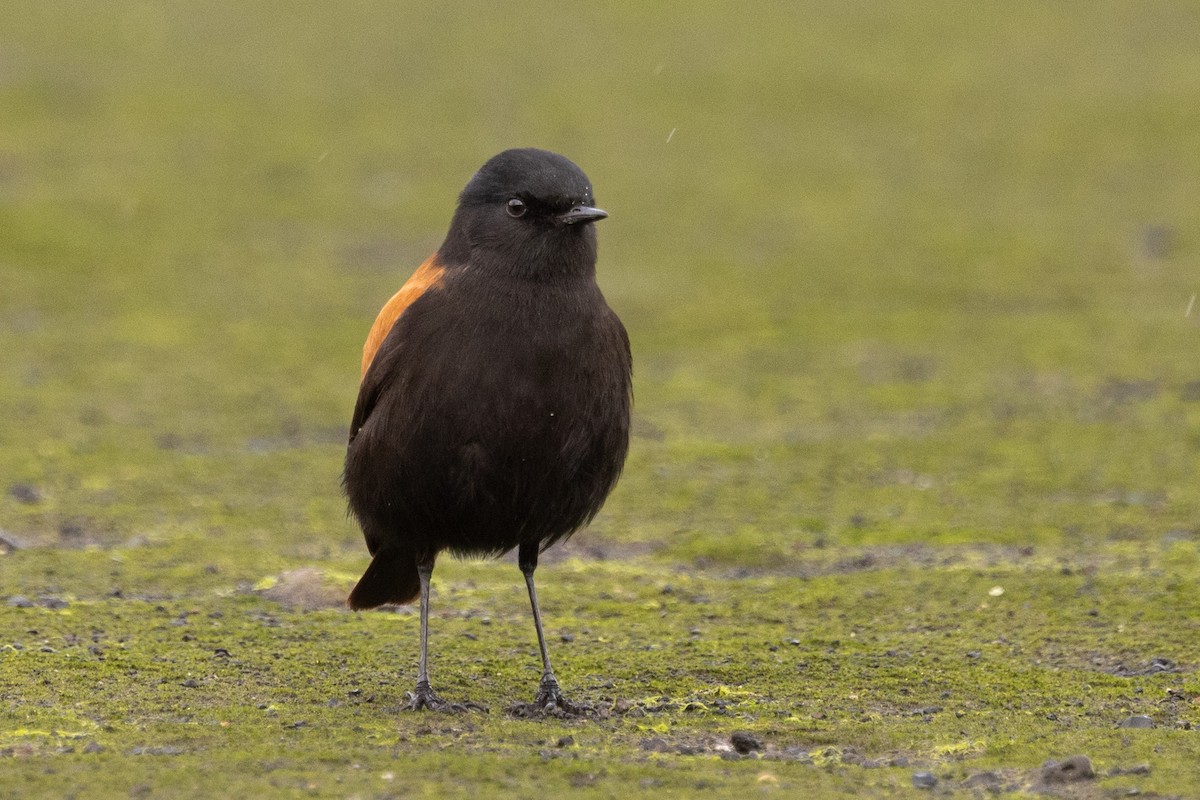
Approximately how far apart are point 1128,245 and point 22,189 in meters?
14.6

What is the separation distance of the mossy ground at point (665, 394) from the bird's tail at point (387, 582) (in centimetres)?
24

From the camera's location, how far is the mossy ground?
707 centimetres

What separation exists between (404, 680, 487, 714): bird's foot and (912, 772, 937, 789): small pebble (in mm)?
1930

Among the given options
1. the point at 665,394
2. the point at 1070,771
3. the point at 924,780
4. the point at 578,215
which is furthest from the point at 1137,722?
the point at 665,394

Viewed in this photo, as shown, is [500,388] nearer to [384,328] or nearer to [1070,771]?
[384,328]

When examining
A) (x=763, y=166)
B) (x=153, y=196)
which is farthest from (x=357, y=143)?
(x=763, y=166)

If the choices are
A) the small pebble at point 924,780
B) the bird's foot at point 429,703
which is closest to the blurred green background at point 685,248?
the bird's foot at point 429,703

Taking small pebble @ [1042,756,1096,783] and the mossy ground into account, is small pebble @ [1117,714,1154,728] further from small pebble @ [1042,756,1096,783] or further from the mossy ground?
small pebble @ [1042,756,1096,783]

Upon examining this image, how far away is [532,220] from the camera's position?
24.8 ft

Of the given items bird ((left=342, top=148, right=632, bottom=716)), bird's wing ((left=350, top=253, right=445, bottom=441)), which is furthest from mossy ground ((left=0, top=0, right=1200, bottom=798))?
bird's wing ((left=350, top=253, right=445, bottom=441))

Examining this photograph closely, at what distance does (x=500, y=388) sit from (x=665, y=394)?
30.8 ft

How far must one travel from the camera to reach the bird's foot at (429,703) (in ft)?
24.0

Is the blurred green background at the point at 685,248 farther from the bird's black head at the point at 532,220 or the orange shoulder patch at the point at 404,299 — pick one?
the bird's black head at the point at 532,220

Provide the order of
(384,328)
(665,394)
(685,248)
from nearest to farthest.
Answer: (384,328) < (665,394) < (685,248)
